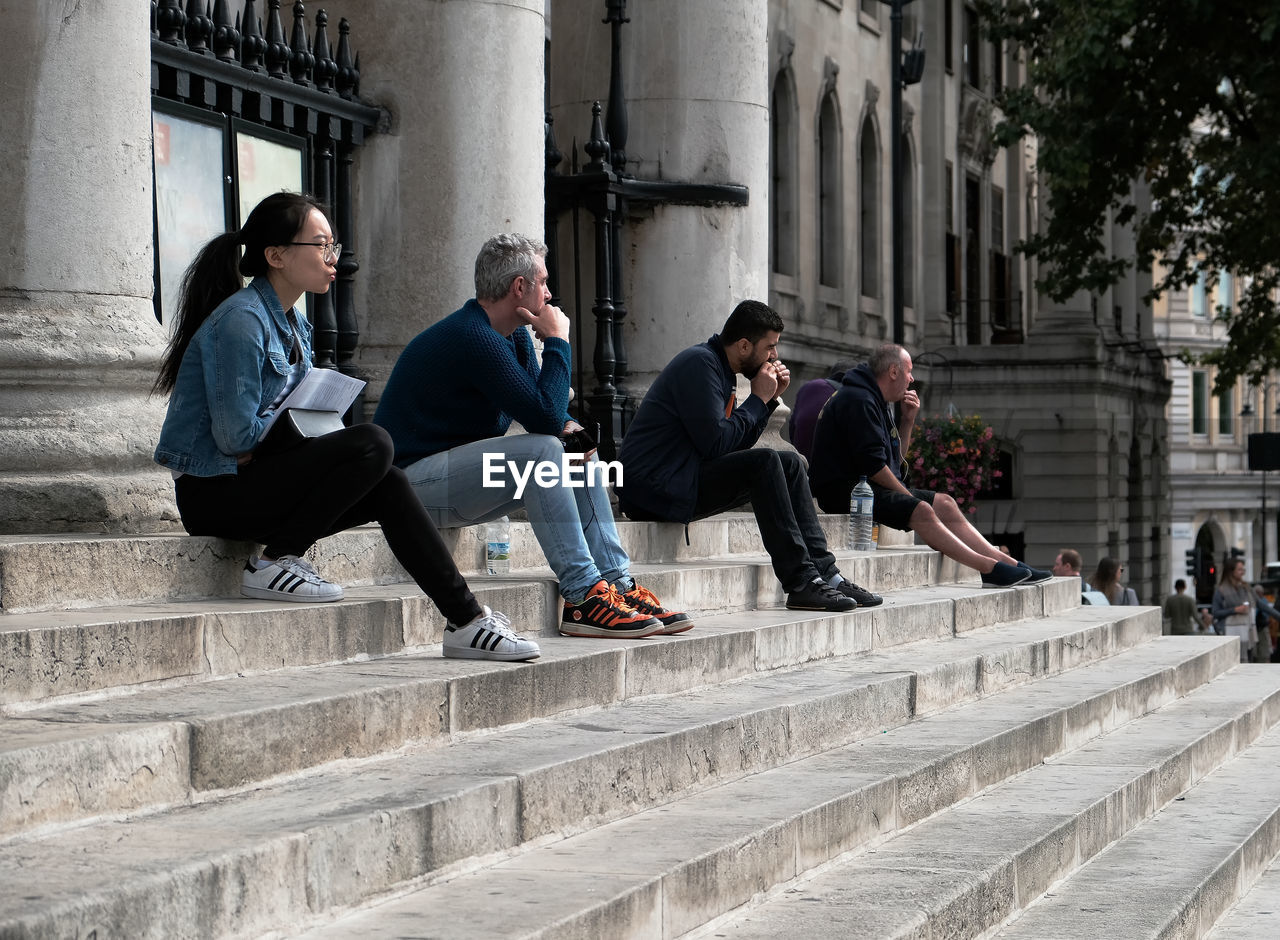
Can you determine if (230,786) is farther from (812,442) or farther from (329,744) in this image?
(812,442)

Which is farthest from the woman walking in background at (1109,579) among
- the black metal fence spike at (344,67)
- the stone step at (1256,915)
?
the stone step at (1256,915)

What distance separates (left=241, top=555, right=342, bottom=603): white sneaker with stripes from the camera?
5.82 metres

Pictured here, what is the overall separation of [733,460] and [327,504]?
3135 mm

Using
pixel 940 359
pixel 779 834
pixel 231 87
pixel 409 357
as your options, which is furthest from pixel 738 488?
pixel 940 359

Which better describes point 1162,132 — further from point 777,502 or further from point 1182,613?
point 777,502

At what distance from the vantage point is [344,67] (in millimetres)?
9125

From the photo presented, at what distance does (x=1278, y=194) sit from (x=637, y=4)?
13.4 m

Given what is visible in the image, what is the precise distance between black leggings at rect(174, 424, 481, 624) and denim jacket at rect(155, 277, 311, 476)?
0.07 metres

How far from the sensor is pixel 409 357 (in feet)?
23.5

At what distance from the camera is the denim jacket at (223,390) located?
589 cm

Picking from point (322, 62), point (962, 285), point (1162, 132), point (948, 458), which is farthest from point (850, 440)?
point (962, 285)

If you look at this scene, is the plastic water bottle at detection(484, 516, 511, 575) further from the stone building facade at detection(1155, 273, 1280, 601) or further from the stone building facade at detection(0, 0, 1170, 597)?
the stone building facade at detection(1155, 273, 1280, 601)

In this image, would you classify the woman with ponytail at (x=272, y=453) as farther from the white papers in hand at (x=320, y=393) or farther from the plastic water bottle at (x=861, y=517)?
the plastic water bottle at (x=861, y=517)

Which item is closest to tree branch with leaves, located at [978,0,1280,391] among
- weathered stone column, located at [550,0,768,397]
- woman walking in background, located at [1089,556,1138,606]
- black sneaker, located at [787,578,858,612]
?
woman walking in background, located at [1089,556,1138,606]
